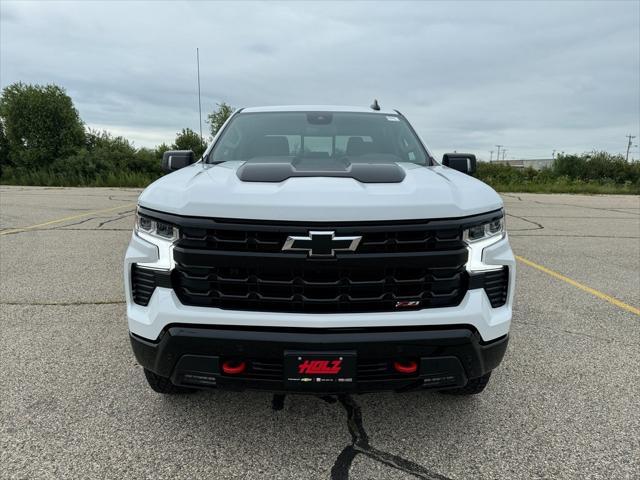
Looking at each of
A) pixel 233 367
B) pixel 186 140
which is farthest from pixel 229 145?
pixel 186 140

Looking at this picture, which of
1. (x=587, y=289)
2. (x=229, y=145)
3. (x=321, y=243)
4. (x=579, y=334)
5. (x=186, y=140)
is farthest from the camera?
(x=186, y=140)

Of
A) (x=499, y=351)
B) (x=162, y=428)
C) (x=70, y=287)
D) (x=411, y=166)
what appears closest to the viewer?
(x=499, y=351)

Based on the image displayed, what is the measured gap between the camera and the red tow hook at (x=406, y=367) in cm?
200

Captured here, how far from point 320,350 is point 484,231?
0.94 meters

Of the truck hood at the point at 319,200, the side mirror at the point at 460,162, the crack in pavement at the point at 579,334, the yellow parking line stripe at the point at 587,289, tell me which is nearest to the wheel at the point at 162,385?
the truck hood at the point at 319,200

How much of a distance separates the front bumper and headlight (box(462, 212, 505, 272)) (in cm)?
29

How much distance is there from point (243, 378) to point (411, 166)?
5.68 ft

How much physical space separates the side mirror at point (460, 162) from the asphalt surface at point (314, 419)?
139 centimetres

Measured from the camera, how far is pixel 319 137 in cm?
361

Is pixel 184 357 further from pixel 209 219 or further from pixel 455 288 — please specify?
pixel 455 288

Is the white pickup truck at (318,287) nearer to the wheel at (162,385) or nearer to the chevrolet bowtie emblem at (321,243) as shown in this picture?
the chevrolet bowtie emblem at (321,243)

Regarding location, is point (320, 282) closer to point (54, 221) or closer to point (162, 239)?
point (162, 239)

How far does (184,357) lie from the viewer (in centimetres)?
201


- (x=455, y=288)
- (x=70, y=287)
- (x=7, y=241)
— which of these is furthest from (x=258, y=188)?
(x=7, y=241)
